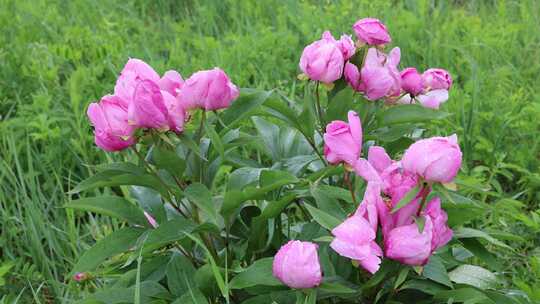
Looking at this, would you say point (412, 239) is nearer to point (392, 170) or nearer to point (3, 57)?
point (392, 170)

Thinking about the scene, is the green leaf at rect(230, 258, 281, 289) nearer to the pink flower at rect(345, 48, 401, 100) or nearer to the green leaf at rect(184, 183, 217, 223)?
the green leaf at rect(184, 183, 217, 223)

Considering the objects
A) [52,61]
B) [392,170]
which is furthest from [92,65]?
[392,170]

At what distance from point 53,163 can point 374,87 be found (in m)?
1.54

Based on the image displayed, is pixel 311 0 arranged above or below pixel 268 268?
below

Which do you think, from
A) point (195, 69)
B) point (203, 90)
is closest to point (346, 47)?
point (203, 90)

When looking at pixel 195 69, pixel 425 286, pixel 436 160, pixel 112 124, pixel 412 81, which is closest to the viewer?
pixel 436 160

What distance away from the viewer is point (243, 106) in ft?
4.31

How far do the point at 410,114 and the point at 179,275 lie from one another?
48 centimetres

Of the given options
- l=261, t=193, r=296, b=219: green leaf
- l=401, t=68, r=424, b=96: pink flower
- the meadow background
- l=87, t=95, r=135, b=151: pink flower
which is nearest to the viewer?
l=87, t=95, r=135, b=151: pink flower

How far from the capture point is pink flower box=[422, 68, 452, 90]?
4.65ft

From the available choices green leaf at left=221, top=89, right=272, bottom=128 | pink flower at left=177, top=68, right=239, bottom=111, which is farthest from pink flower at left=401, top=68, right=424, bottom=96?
pink flower at left=177, top=68, right=239, bottom=111

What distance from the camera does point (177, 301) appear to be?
50.3 inches

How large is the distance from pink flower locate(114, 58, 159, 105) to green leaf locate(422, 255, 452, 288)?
0.52 m

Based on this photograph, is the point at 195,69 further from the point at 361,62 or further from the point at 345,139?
the point at 345,139
